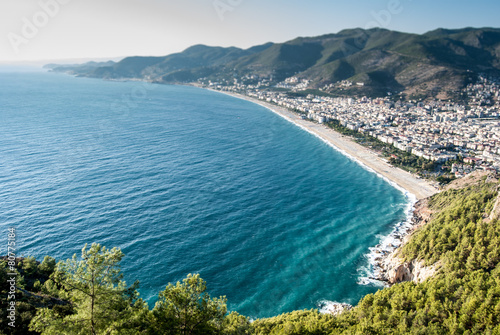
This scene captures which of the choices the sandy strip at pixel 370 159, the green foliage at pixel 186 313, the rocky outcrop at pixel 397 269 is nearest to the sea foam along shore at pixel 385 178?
the sandy strip at pixel 370 159

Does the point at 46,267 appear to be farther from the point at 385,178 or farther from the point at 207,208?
the point at 385,178

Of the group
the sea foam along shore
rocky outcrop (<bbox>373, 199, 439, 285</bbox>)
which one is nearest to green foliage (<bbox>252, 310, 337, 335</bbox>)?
the sea foam along shore

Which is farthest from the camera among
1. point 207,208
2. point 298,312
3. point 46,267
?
point 207,208

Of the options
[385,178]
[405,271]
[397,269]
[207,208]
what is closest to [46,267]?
[207,208]

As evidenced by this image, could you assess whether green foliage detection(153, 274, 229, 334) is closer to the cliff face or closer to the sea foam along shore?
the sea foam along shore

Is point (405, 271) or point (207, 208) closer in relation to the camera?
point (405, 271)

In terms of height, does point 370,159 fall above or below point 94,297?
below
